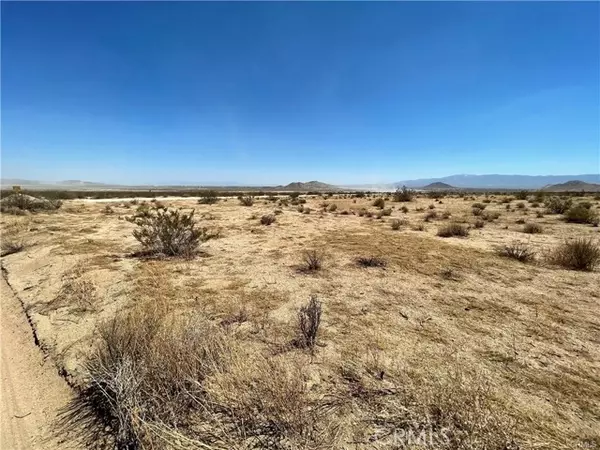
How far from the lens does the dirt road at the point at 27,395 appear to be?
2.77 metres

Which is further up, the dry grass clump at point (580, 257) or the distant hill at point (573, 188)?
the distant hill at point (573, 188)

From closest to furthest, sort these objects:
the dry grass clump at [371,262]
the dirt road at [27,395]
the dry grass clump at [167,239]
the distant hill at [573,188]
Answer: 1. the dirt road at [27,395]
2. the dry grass clump at [371,262]
3. the dry grass clump at [167,239]
4. the distant hill at [573,188]

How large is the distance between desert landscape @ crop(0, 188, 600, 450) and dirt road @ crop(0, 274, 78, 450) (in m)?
0.04

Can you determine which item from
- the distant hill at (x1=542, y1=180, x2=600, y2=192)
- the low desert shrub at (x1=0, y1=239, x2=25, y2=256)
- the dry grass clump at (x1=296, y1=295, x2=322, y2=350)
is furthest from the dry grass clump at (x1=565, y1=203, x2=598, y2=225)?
the distant hill at (x1=542, y1=180, x2=600, y2=192)

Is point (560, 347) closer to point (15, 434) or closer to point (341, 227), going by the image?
point (15, 434)

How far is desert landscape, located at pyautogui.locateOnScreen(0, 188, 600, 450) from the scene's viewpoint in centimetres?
256

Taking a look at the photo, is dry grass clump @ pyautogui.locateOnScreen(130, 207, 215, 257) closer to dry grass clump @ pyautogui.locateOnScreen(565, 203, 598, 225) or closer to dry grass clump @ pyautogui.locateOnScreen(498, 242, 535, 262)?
dry grass clump @ pyautogui.locateOnScreen(498, 242, 535, 262)

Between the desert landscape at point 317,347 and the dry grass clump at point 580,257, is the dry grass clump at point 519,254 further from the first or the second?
the dry grass clump at point 580,257

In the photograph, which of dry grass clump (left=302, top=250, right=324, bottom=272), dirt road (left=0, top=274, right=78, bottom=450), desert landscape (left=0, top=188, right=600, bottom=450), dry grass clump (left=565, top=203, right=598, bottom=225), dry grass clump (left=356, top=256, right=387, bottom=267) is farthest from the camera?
dry grass clump (left=565, top=203, right=598, bottom=225)

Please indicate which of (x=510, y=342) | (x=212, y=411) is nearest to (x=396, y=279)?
(x=510, y=342)

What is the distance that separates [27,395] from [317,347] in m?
3.30

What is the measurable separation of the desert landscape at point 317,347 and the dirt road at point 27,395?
0.04 m

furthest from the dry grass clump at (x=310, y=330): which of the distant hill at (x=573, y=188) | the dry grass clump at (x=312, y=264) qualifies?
the distant hill at (x=573, y=188)

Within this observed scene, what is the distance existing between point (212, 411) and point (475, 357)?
10.1 feet
